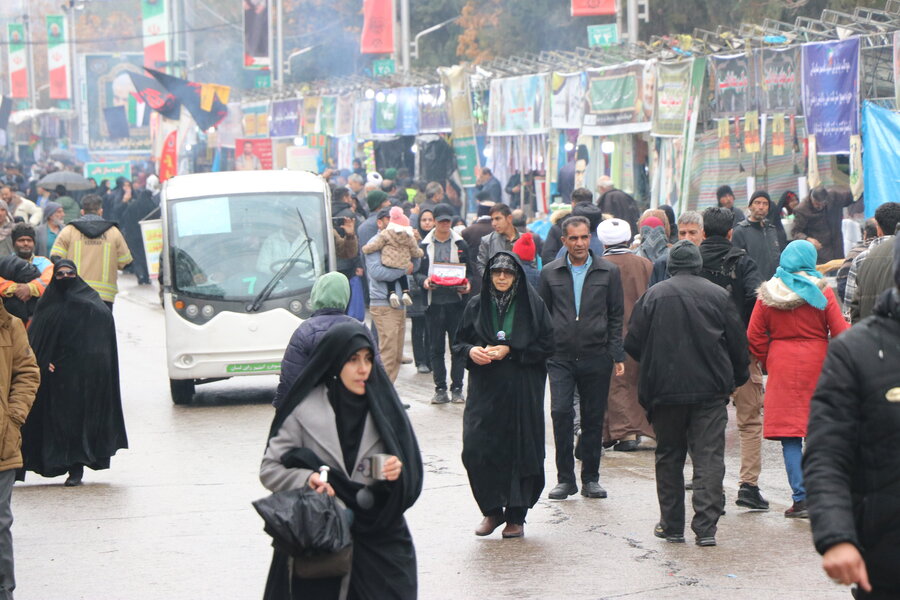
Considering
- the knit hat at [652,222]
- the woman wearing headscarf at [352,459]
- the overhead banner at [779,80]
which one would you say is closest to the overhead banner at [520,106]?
the overhead banner at [779,80]

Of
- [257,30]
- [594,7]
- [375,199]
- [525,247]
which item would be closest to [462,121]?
[594,7]

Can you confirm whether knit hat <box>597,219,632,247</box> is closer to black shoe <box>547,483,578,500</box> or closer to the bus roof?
black shoe <box>547,483,578,500</box>

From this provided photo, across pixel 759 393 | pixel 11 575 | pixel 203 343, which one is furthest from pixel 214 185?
pixel 11 575

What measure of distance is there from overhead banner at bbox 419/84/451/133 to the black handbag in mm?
20751

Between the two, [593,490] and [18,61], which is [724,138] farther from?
[18,61]

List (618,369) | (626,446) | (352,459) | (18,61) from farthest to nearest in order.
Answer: (18,61) < (626,446) < (618,369) < (352,459)

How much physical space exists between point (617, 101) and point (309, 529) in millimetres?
14841

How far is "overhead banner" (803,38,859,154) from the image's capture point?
14.1 metres

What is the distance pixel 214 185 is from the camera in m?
14.2

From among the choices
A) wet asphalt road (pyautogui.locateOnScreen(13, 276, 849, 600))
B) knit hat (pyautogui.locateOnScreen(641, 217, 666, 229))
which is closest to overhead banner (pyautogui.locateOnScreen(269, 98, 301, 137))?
knit hat (pyautogui.locateOnScreen(641, 217, 666, 229))

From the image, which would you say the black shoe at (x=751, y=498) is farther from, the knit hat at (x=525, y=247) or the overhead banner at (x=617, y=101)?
the overhead banner at (x=617, y=101)

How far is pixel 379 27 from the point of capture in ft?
113

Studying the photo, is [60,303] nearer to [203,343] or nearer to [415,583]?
[203,343]

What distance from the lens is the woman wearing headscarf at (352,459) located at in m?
4.90
